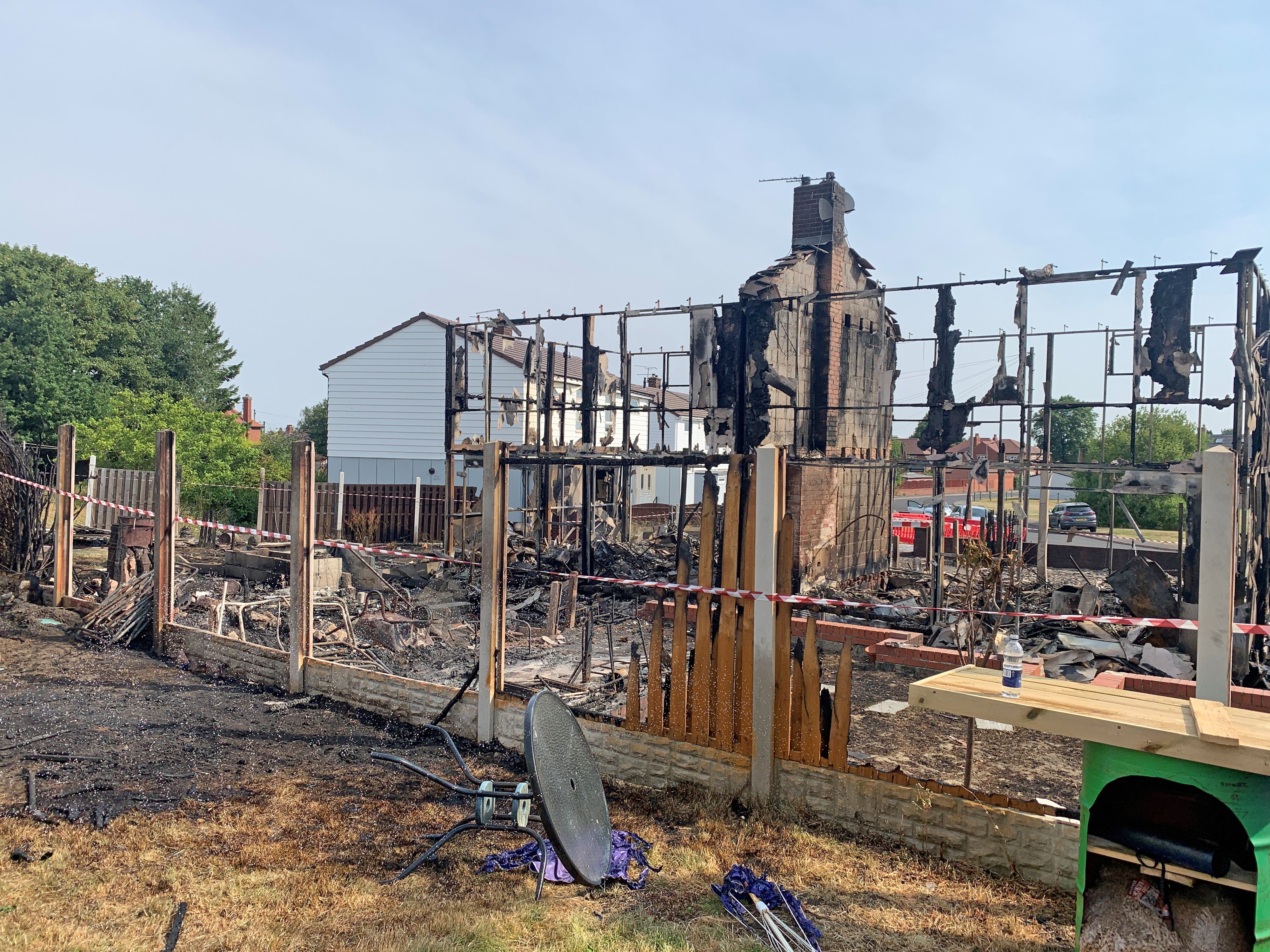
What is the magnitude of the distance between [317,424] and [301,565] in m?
48.0

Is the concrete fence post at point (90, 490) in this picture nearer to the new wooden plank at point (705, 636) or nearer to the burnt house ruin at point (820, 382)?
the burnt house ruin at point (820, 382)

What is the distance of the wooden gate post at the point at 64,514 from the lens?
34.5 feet

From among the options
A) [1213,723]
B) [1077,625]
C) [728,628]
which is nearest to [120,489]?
[728,628]

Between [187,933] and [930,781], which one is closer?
[187,933]

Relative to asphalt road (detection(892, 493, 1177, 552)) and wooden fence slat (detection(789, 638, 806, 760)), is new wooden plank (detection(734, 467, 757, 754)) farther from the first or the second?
asphalt road (detection(892, 493, 1177, 552))

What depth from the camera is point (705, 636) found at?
17.2 feet

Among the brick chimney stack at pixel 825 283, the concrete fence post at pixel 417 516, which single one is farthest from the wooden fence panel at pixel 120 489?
the brick chimney stack at pixel 825 283

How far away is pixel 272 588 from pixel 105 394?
27.0 meters

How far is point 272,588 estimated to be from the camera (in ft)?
44.3

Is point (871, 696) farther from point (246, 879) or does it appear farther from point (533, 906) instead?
point (246, 879)

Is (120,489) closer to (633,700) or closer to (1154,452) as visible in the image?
(633,700)

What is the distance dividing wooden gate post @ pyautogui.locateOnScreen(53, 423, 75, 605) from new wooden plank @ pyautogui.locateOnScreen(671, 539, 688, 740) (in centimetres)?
876

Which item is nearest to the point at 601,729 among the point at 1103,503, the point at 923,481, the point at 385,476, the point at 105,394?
the point at 385,476

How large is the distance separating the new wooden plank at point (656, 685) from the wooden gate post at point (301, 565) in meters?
3.58
